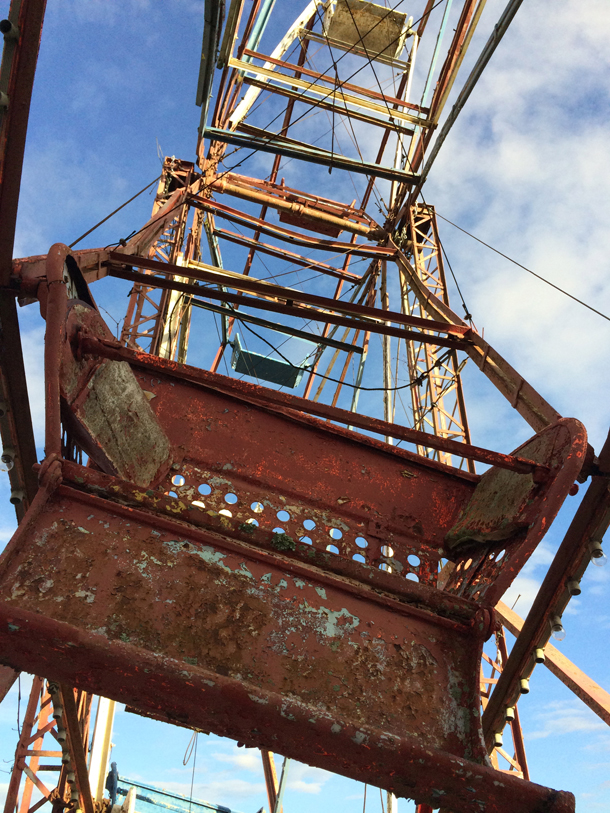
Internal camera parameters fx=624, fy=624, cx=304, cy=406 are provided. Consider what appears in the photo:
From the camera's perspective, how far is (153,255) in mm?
8930

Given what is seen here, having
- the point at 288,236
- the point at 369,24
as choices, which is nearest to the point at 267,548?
the point at 288,236

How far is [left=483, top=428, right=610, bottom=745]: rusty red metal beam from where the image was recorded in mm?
3697

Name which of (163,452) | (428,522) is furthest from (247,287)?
(428,522)

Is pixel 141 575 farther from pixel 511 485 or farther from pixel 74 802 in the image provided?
pixel 74 802

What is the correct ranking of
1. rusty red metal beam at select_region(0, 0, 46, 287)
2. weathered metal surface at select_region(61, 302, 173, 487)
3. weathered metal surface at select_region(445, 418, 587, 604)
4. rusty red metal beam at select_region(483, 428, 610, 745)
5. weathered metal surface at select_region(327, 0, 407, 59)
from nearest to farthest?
1. rusty red metal beam at select_region(0, 0, 46, 287)
2. weathered metal surface at select_region(445, 418, 587, 604)
3. weathered metal surface at select_region(61, 302, 173, 487)
4. rusty red metal beam at select_region(483, 428, 610, 745)
5. weathered metal surface at select_region(327, 0, 407, 59)

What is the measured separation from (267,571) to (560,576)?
2243mm

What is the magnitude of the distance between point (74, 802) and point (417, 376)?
6444 mm

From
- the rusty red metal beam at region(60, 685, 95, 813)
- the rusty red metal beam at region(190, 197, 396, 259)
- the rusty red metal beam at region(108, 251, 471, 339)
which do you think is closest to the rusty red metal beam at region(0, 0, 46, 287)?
the rusty red metal beam at region(108, 251, 471, 339)

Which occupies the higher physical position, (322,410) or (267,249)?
(267,249)

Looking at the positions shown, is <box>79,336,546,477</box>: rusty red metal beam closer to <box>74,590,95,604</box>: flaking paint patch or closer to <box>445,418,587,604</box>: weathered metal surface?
<box>445,418,587,604</box>: weathered metal surface

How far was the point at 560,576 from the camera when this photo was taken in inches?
159

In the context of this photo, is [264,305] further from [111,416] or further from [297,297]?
[111,416]

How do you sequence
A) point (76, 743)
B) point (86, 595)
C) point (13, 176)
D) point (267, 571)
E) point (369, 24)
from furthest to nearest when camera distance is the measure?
point (369, 24) → point (76, 743) → point (13, 176) → point (267, 571) → point (86, 595)

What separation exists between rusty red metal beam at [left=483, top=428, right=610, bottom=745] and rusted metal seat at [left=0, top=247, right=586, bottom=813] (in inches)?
19.0
